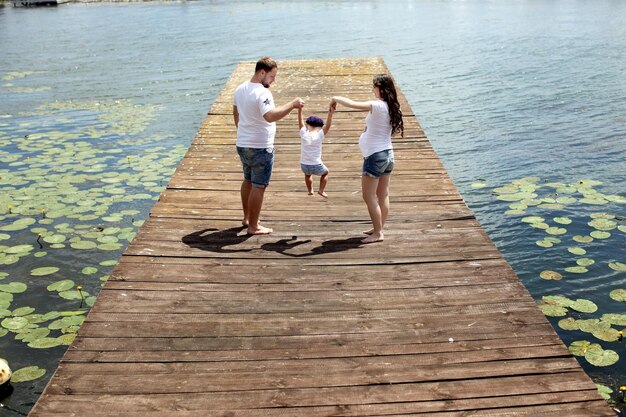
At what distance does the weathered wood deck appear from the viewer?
463 centimetres

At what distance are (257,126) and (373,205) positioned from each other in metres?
1.41

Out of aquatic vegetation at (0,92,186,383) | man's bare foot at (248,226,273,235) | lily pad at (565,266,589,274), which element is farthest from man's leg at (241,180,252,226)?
lily pad at (565,266,589,274)

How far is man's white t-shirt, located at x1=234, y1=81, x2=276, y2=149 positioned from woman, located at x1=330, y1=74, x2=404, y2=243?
2.25 ft

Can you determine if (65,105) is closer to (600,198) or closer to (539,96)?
(539,96)

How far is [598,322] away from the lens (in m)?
7.70

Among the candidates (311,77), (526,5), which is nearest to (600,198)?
(311,77)

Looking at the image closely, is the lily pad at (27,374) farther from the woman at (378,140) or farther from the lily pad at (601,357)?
the lily pad at (601,357)

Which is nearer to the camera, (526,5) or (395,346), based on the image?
(395,346)

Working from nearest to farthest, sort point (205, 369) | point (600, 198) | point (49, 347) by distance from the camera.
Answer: point (205, 369) → point (49, 347) → point (600, 198)

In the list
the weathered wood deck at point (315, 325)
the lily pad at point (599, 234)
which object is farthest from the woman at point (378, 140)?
the lily pad at point (599, 234)

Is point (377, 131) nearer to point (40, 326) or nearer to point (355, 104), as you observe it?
point (355, 104)

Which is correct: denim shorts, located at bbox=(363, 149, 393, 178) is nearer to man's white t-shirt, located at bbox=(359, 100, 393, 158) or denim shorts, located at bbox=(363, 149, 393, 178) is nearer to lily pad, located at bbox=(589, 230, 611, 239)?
man's white t-shirt, located at bbox=(359, 100, 393, 158)

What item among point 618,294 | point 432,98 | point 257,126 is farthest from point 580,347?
point 432,98

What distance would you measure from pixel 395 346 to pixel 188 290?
1.98 meters
